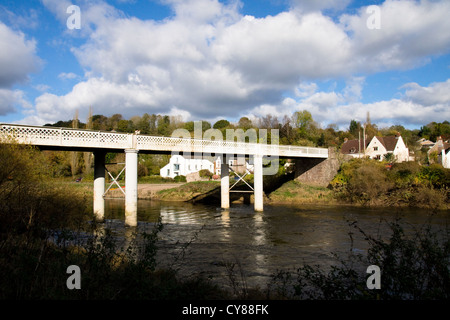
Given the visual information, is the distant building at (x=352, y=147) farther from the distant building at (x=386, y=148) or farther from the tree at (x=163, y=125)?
the tree at (x=163, y=125)

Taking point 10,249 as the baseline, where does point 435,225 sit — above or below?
below

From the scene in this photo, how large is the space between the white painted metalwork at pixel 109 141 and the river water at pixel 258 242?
16.4 feet

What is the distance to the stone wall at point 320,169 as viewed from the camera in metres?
38.5

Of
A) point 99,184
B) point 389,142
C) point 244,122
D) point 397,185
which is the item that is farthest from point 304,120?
point 99,184

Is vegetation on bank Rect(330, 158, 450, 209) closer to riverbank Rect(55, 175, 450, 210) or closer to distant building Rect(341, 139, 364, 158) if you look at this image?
riverbank Rect(55, 175, 450, 210)

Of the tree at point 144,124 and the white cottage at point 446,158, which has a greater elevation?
the tree at point 144,124

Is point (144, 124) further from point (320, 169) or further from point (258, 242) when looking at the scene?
point (258, 242)

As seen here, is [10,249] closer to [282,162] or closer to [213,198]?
[213,198]

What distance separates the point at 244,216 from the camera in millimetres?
26062

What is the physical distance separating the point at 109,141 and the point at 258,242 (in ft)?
34.3

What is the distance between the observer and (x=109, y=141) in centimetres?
1859

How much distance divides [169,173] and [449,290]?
65.8 metres

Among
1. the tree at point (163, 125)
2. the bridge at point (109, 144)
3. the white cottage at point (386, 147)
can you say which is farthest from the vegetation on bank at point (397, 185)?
the tree at point (163, 125)
